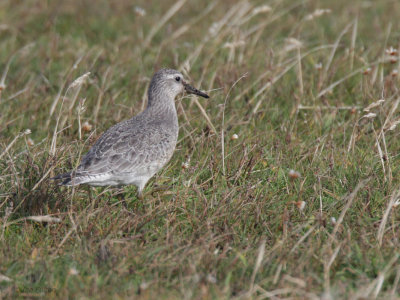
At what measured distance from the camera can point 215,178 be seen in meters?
6.13

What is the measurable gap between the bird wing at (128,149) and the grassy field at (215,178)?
20 cm

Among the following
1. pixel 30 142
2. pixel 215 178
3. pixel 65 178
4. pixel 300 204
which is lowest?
pixel 30 142

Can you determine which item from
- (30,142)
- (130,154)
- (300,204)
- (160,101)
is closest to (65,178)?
(130,154)

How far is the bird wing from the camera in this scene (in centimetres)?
583

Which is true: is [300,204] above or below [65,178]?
above

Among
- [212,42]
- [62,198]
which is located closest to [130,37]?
[212,42]

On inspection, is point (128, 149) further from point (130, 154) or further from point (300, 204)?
point (300, 204)

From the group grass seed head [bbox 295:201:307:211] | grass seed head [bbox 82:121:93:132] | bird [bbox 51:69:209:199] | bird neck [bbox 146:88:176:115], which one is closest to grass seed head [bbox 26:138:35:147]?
grass seed head [bbox 82:121:93:132]

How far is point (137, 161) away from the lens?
5965 mm

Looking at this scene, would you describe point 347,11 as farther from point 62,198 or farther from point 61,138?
point 62,198

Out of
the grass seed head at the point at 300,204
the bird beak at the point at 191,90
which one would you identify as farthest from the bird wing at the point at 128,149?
the grass seed head at the point at 300,204

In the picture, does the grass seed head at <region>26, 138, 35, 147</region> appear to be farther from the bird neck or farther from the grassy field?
the bird neck

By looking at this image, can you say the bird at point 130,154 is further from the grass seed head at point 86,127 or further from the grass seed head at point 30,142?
the grass seed head at point 30,142

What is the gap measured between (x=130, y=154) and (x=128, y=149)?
5cm
